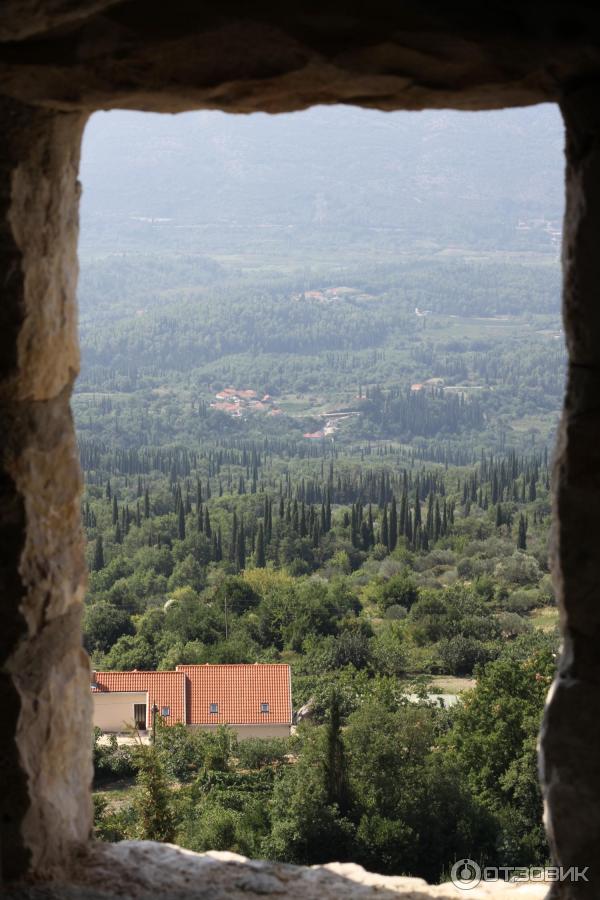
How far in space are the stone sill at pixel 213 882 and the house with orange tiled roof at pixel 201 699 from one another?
19.4 m

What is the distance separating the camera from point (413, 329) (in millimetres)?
166375

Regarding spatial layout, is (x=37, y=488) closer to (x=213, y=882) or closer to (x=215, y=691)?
(x=213, y=882)

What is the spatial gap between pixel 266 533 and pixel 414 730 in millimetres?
33239

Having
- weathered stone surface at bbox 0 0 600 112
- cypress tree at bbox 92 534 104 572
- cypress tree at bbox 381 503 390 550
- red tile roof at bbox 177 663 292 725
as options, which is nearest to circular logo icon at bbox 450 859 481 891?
weathered stone surface at bbox 0 0 600 112

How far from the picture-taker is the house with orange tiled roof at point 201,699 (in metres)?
22.2

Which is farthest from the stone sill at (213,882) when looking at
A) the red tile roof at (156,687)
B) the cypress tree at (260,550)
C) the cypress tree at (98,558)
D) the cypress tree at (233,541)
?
the cypress tree at (233,541)

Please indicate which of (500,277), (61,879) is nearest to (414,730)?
(61,879)

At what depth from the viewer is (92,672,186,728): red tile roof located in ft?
72.5

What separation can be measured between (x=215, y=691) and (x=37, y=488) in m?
21.5

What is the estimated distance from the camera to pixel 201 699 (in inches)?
907

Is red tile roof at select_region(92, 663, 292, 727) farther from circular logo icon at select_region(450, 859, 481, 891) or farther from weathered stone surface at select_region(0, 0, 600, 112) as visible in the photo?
weathered stone surface at select_region(0, 0, 600, 112)

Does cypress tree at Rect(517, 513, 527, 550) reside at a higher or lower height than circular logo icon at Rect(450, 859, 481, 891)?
lower

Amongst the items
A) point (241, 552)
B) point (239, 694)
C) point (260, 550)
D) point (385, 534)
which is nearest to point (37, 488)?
point (239, 694)

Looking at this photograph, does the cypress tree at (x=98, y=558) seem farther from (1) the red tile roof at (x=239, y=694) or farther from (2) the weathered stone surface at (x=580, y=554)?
(2) the weathered stone surface at (x=580, y=554)
